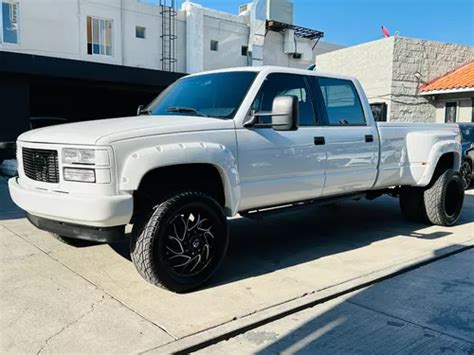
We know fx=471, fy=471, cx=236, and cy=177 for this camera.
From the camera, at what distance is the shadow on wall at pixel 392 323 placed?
3.35 m

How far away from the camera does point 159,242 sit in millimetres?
4000

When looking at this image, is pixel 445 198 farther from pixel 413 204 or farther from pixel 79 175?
pixel 79 175

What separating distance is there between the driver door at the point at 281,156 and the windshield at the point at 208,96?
22cm

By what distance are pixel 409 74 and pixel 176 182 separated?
1449cm

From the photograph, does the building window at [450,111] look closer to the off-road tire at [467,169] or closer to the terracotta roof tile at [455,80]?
the terracotta roof tile at [455,80]

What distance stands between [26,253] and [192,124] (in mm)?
2588

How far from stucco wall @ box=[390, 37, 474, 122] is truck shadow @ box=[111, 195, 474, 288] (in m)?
8.45

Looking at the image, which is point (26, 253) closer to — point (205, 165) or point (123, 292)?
point (123, 292)

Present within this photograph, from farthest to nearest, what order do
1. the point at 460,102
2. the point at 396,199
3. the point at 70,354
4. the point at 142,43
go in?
A: the point at 142,43 < the point at 460,102 < the point at 396,199 < the point at 70,354

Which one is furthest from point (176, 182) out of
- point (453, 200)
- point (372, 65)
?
point (372, 65)

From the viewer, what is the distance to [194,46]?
84.3 ft

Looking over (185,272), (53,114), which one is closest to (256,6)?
(53,114)

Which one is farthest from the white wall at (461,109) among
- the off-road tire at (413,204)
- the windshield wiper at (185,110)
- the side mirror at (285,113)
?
the windshield wiper at (185,110)

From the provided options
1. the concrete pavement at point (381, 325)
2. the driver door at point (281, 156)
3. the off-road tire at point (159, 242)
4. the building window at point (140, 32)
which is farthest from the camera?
the building window at point (140, 32)
